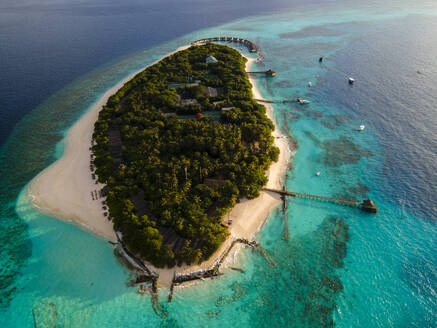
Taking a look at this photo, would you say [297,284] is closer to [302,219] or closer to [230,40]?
[302,219]

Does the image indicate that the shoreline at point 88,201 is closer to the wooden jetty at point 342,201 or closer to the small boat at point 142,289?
the wooden jetty at point 342,201

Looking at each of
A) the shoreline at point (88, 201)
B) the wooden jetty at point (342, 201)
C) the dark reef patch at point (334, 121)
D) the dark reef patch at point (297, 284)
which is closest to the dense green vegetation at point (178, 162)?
the shoreline at point (88, 201)

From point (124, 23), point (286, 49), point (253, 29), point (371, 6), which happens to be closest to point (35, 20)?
point (124, 23)

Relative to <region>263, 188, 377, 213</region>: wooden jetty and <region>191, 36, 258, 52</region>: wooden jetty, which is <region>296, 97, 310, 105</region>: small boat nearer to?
<region>263, 188, 377, 213</region>: wooden jetty

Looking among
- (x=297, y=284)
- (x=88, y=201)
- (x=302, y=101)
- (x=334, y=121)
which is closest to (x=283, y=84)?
(x=302, y=101)

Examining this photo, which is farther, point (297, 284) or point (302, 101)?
point (302, 101)

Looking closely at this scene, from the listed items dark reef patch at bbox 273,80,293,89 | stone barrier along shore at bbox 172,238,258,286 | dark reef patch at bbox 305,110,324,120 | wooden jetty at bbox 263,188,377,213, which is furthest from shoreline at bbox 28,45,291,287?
dark reef patch at bbox 273,80,293,89
